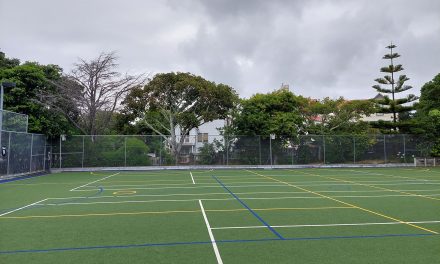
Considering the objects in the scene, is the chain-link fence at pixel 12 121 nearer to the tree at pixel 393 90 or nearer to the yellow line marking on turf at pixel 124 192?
the yellow line marking on turf at pixel 124 192

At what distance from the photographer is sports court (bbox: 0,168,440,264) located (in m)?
5.83

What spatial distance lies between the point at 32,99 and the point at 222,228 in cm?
2231

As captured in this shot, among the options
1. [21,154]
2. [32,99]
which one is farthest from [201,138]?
[21,154]

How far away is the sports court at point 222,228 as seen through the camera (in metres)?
5.83

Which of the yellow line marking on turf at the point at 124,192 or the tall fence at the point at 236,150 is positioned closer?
the yellow line marking on turf at the point at 124,192

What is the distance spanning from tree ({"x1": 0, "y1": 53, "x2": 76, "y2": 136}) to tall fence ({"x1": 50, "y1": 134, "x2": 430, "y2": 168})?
1659 millimetres

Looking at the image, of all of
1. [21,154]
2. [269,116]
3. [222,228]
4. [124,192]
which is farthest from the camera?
[269,116]

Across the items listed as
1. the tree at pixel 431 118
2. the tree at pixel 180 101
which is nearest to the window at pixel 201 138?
the tree at pixel 180 101

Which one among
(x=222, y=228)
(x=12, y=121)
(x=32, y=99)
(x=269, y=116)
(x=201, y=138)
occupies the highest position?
(x=32, y=99)

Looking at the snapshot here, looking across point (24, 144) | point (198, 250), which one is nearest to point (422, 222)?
point (198, 250)

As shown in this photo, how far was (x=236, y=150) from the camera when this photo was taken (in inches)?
1189

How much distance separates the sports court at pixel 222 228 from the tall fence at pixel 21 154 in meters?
7.87

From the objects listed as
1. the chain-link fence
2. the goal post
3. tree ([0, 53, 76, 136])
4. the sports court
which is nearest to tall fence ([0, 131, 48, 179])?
the chain-link fence

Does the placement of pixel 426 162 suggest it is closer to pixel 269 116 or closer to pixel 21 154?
pixel 269 116
